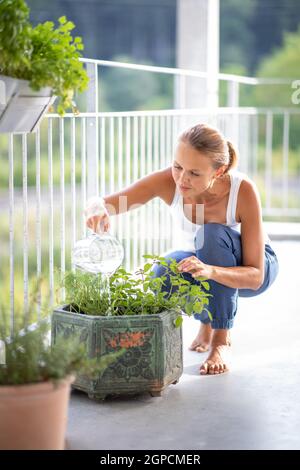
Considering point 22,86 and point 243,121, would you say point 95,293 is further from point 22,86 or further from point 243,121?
point 243,121

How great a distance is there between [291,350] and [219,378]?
20.3 inches

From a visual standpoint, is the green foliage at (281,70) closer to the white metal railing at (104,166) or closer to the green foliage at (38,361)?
the white metal railing at (104,166)

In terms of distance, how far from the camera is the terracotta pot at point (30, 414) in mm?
1933

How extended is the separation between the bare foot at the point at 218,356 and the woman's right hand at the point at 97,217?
59cm

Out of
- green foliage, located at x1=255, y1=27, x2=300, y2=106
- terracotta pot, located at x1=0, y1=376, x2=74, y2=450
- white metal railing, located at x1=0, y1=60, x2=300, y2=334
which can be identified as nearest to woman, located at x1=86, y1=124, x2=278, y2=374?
white metal railing, located at x1=0, y1=60, x2=300, y2=334

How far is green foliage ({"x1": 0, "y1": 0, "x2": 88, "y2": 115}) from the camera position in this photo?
2.12 metres

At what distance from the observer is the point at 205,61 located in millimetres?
6258

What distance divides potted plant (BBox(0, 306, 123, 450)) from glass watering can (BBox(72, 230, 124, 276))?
2.43 ft

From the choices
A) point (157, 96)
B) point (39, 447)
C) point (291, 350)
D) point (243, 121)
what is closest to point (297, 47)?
point (157, 96)

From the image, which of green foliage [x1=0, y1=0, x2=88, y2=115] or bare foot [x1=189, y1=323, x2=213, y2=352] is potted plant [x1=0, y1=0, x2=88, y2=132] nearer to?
green foliage [x1=0, y1=0, x2=88, y2=115]

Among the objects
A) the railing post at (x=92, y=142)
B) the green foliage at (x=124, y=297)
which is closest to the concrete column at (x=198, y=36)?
the railing post at (x=92, y=142)

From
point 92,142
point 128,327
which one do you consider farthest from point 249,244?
point 92,142

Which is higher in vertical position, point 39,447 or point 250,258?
point 250,258
